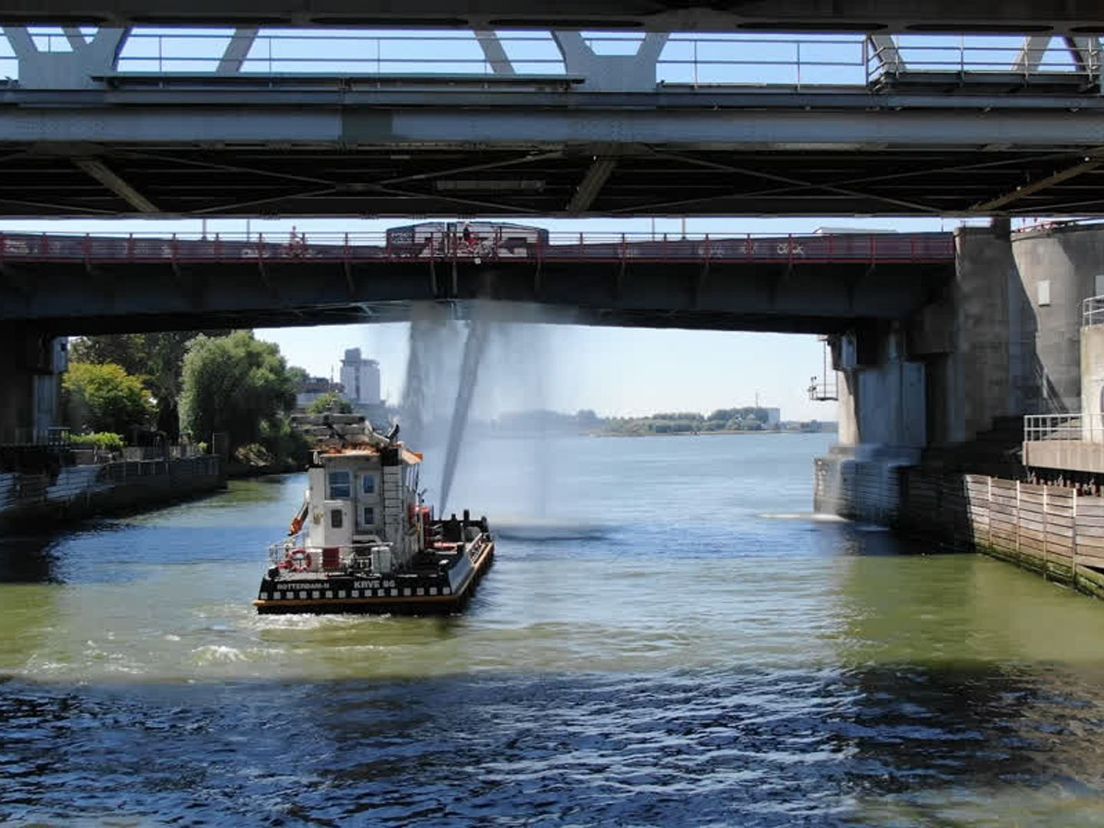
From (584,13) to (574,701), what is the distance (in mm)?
11605

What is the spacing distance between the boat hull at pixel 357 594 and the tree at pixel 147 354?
100952 millimetres

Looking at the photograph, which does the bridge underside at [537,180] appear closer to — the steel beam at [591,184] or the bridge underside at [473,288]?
the steel beam at [591,184]

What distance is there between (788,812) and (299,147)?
1293cm

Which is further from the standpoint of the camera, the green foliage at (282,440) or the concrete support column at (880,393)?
the green foliage at (282,440)

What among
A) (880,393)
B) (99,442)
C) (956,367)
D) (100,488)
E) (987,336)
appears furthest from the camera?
(99,442)

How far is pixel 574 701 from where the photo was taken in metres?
21.6

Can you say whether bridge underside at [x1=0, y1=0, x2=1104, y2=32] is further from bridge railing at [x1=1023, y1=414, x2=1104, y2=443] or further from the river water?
bridge railing at [x1=1023, y1=414, x2=1104, y2=443]

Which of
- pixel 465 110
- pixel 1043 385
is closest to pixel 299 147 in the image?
pixel 465 110

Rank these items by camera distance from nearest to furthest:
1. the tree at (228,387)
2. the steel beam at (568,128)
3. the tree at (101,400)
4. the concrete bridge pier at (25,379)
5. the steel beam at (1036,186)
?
1. the steel beam at (568,128)
2. the steel beam at (1036,186)
3. the concrete bridge pier at (25,379)
4. the tree at (101,400)
5. the tree at (228,387)

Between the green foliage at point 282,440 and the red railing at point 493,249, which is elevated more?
the red railing at point 493,249

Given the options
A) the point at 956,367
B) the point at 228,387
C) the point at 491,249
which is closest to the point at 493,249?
the point at 491,249

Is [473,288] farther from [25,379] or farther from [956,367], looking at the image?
[25,379]

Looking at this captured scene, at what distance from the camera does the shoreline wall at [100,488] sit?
58.8 meters

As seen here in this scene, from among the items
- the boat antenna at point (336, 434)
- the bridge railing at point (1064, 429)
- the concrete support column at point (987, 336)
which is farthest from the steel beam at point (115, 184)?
the concrete support column at point (987, 336)
